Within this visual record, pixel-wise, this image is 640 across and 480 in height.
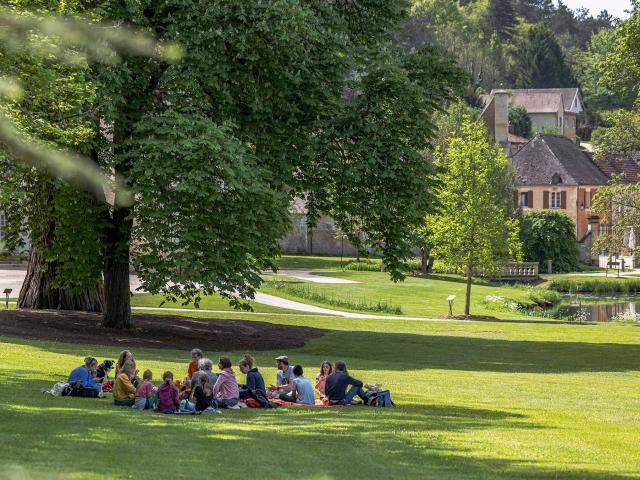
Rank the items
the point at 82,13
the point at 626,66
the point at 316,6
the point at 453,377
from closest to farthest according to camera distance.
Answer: the point at 82,13, the point at 453,377, the point at 316,6, the point at 626,66

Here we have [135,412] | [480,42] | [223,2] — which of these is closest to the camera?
[135,412]

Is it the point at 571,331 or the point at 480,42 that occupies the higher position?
the point at 480,42

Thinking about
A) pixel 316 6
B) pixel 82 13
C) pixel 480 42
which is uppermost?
pixel 480 42

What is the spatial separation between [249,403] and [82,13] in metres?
10.7

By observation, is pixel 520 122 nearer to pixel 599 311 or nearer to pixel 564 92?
pixel 564 92

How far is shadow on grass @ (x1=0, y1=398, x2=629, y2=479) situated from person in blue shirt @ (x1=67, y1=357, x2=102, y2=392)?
2.36 ft

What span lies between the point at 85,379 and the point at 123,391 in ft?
3.71

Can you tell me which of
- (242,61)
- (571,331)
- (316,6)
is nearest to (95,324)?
(242,61)

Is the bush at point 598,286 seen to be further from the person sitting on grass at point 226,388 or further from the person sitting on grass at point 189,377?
the person sitting on grass at point 226,388

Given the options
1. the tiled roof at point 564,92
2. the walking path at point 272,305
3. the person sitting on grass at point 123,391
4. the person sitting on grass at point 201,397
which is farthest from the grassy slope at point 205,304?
the tiled roof at point 564,92

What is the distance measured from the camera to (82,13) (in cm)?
2623

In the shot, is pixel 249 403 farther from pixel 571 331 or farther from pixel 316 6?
pixel 571 331

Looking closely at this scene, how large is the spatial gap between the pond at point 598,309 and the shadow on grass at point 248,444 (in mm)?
39707

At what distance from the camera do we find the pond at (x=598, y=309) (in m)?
57.9
